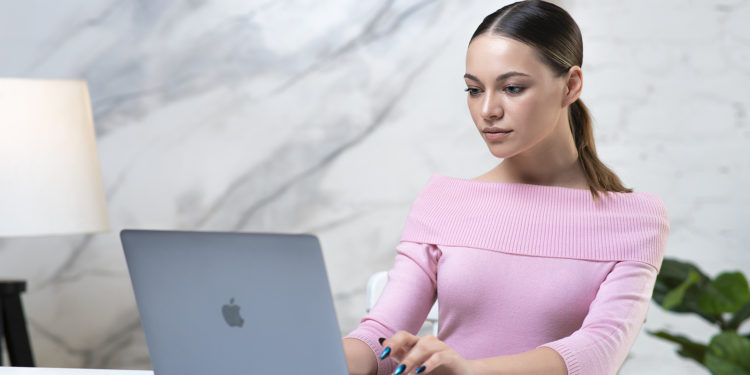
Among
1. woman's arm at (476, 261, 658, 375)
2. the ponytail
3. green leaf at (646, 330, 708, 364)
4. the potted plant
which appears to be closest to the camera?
woman's arm at (476, 261, 658, 375)

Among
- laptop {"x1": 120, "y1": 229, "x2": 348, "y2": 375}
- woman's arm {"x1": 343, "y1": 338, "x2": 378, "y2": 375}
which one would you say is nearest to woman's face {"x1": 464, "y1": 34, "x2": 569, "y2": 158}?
woman's arm {"x1": 343, "y1": 338, "x2": 378, "y2": 375}

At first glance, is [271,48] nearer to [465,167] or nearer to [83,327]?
[465,167]

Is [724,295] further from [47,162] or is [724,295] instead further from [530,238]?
[47,162]

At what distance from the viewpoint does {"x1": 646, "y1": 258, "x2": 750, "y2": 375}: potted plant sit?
4.43 ft

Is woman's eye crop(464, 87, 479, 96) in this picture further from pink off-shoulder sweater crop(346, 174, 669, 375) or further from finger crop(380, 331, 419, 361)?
finger crop(380, 331, 419, 361)

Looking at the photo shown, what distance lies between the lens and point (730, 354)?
135cm

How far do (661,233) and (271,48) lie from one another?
4.69 feet

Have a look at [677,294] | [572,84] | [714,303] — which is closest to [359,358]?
[572,84]

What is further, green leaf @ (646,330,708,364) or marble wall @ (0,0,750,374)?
marble wall @ (0,0,750,374)

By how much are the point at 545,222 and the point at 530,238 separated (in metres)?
0.04

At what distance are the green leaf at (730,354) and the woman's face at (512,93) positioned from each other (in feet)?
1.79

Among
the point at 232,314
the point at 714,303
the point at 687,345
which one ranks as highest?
the point at 232,314

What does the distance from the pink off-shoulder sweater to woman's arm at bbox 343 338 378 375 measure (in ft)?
0.05

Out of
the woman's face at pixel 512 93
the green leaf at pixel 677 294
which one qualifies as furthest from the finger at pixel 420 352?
the green leaf at pixel 677 294
